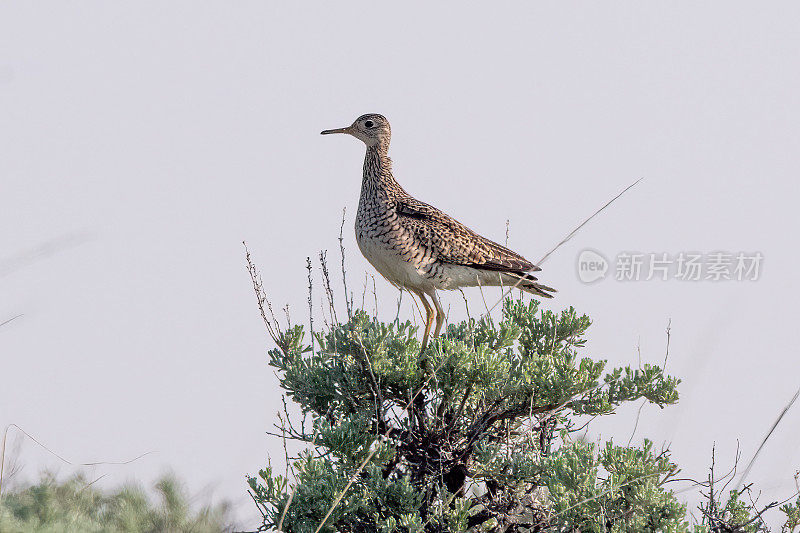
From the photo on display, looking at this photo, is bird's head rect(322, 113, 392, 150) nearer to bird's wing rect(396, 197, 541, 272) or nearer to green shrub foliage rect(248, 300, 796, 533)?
bird's wing rect(396, 197, 541, 272)

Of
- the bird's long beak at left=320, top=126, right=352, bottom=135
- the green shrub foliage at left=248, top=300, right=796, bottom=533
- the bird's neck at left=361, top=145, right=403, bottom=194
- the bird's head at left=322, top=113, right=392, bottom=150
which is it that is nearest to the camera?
the green shrub foliage at left=248, top=300, right=796, bottom=533

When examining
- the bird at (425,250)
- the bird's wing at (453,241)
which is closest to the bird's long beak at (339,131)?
the bird at (425,250)

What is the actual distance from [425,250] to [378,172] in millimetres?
1096

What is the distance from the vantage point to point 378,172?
25.3 ft

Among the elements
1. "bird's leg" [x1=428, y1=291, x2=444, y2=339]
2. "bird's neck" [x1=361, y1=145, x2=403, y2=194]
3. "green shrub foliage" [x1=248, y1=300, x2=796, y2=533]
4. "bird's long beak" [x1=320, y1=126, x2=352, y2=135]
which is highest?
"bird's long beak" [x1=320, y1=126, x2=352, y2=135]

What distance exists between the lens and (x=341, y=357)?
518 centimetres

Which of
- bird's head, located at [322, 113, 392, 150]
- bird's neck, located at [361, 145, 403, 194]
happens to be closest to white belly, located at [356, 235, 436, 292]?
bird's neck, located at [361, 145, 403, 194]

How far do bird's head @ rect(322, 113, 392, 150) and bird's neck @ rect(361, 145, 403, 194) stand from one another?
7 centimetres

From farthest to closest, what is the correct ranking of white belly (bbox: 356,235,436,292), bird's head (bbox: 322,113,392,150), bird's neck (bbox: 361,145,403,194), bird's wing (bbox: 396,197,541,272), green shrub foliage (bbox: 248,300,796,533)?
1. bird's head (bbox: 322,113,392,150)
2. bird's neck (bbox: 361,145,403,194)
3. bird's wing (bbox: 396,197,541,272)
4. white belly (bbox: 356,235,436,292)
5. green shrub foliage (bbox: 248,300,796,533)

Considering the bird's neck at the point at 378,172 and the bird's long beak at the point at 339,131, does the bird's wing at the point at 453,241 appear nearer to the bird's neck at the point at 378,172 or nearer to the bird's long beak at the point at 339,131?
the bird's neck at the point at 378,172

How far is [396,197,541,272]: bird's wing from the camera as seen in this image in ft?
23.1

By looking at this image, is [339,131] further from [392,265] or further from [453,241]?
[392,265]

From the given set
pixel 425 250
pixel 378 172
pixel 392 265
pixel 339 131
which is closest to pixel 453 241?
pixel 425 250

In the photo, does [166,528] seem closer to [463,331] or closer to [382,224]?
[463,331]
